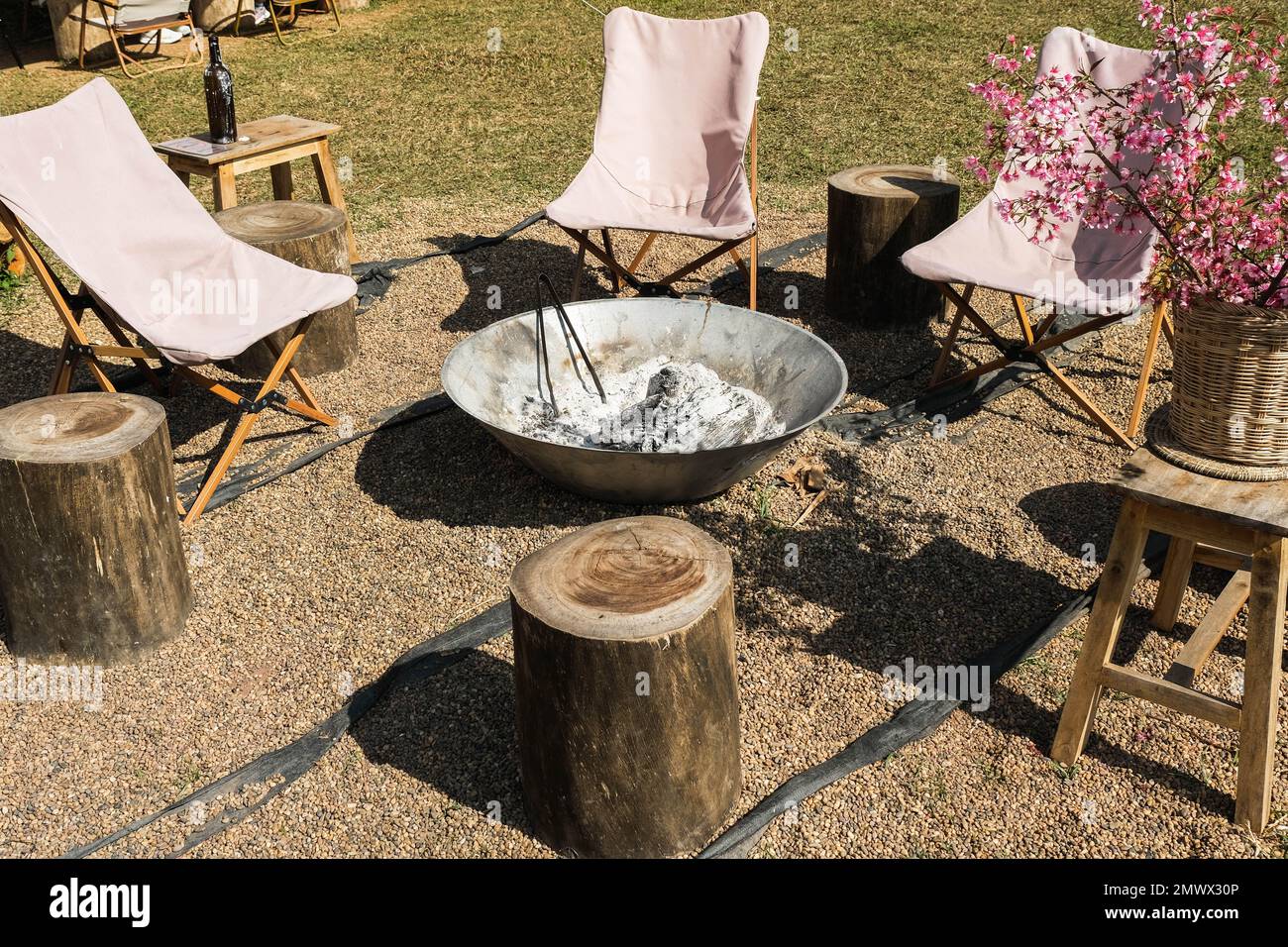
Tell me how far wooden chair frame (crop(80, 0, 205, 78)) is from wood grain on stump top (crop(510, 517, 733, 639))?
8.37m

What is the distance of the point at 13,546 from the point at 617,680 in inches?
69.1

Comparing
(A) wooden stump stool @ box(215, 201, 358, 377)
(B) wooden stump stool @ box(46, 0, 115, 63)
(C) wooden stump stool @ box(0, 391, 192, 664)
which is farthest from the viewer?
(B) wooden stump stool @ box(46, 0, 115, 63)

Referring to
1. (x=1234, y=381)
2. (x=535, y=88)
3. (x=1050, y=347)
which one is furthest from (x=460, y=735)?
(x=535, y=88)

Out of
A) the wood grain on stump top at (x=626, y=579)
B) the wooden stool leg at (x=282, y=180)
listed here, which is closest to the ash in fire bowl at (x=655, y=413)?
the wood grain on stump top at (x=626, y=579)

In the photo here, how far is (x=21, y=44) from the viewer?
1069 cm

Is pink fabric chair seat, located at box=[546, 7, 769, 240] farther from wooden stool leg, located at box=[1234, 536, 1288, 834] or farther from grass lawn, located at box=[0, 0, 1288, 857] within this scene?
wooden stool leg, located at box=[1234, 536, 1288, 834]

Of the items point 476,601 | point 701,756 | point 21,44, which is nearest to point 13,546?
point 476,601

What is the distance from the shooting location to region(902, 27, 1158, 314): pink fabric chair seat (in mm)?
4410

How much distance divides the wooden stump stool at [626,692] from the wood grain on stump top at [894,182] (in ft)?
9.32

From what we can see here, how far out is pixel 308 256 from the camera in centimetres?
490

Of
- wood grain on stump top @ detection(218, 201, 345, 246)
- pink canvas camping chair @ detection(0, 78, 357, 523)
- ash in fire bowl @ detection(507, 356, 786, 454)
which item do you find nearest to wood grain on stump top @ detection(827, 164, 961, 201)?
ash in fire bowl @ detection(507, 356, 786, 454)

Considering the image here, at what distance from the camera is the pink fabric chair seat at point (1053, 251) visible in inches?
174

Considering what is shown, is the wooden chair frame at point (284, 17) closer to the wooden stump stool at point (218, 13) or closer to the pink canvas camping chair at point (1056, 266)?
the wooden stump stool at point (218, 13)

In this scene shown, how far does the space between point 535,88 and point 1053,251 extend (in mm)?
5512
